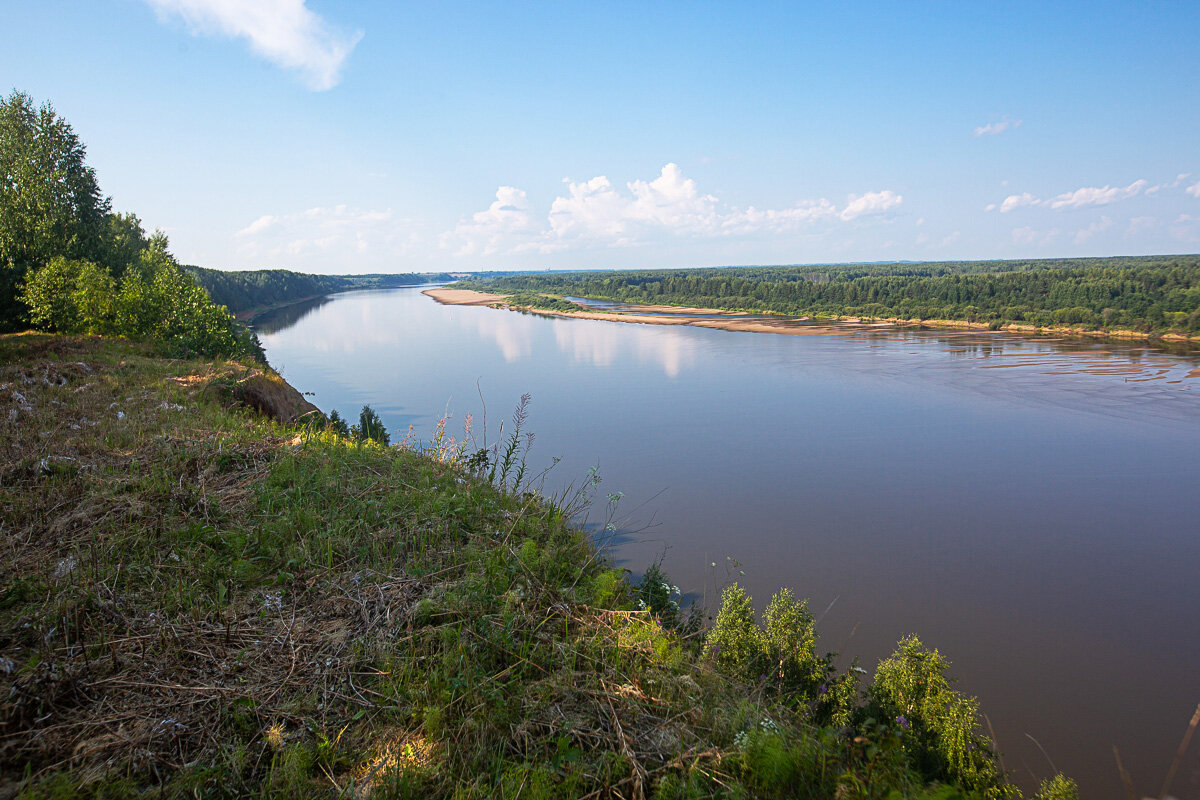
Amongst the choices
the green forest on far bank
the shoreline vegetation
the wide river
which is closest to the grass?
the wide river

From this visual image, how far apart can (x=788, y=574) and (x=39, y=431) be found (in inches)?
473

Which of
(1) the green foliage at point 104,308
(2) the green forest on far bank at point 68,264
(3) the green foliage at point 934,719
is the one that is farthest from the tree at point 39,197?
(3) the green foliage at point 934,719

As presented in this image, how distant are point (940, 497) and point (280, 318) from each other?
246 ft

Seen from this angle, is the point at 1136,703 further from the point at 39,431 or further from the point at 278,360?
the point at 278,360

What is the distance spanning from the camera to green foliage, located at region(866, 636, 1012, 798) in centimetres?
627

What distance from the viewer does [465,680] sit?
2264mm

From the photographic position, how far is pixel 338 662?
234cm

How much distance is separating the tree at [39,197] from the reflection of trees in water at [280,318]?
115ft

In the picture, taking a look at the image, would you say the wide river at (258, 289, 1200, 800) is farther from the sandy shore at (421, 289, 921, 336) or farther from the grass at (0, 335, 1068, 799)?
the sandy shore at (421, 289, 921, 336)

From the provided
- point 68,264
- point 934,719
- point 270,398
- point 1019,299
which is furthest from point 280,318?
point 1019,299

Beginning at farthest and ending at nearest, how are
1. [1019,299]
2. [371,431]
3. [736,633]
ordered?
[1019,299], [371,431], [736,633]

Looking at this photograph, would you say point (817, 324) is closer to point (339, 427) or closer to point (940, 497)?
point (940, 497)

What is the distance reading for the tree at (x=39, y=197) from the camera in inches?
745

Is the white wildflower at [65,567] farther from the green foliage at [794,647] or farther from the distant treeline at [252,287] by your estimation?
the distant treeline at [252,287]
